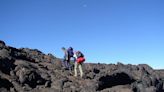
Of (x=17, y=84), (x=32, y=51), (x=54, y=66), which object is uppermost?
(x=32, y=51)

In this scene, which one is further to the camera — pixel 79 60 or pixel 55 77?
pixel 79 60

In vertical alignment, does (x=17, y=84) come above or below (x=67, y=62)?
below

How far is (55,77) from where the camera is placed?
29.5 metres

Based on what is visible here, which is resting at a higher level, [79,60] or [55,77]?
[79,60]

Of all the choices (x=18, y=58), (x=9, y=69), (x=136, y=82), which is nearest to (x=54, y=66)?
(x=18, y=58)

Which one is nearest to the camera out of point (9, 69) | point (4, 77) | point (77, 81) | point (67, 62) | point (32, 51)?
point (4, 77)

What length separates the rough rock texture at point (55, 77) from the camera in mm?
27000

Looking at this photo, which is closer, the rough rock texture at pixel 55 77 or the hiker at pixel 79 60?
the rough rock texture at pixel 55 77

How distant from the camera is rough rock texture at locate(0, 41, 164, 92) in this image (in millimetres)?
27000

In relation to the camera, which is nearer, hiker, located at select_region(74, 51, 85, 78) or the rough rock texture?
the rough rock texture

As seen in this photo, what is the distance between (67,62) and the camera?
33.0 m

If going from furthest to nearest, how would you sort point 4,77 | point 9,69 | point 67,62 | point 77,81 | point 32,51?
point 32,51
point 67,62
point 77,81
point 9,69
point 4,77

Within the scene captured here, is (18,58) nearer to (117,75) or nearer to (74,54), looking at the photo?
(74,54)

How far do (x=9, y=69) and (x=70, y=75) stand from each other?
646cm
